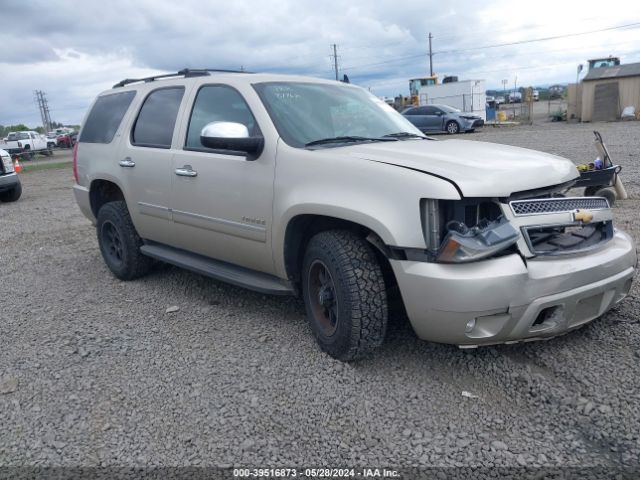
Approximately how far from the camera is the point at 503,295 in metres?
2.81

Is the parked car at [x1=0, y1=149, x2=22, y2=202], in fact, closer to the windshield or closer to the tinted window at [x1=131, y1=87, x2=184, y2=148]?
the tinted window at [x1=131, y1=87, x2=184, y2=148]

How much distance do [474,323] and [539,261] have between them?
468 millimetres

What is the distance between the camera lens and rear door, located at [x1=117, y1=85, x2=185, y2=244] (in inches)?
181

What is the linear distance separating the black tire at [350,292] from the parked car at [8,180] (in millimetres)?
11030

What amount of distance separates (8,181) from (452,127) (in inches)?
773

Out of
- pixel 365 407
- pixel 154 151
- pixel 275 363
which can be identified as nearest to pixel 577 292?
pixel 365 407

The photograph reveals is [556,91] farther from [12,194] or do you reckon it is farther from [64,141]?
[12,194]

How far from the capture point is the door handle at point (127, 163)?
4917 mm

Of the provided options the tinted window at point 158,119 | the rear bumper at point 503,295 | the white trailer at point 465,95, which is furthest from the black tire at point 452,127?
the rear bumper at point 503,295

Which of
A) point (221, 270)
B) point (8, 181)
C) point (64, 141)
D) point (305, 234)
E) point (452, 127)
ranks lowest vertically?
point (452, 127)

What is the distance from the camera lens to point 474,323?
114 inches

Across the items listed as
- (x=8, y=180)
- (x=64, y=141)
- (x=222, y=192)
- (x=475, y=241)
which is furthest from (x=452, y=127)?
(x=64, y=141)

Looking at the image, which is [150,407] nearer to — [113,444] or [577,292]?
[113,444]

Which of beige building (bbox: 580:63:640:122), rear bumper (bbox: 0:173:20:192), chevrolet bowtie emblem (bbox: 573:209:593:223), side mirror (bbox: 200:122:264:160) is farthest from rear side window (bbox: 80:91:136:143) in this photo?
beige building (bbox: 580:63:640:122)
